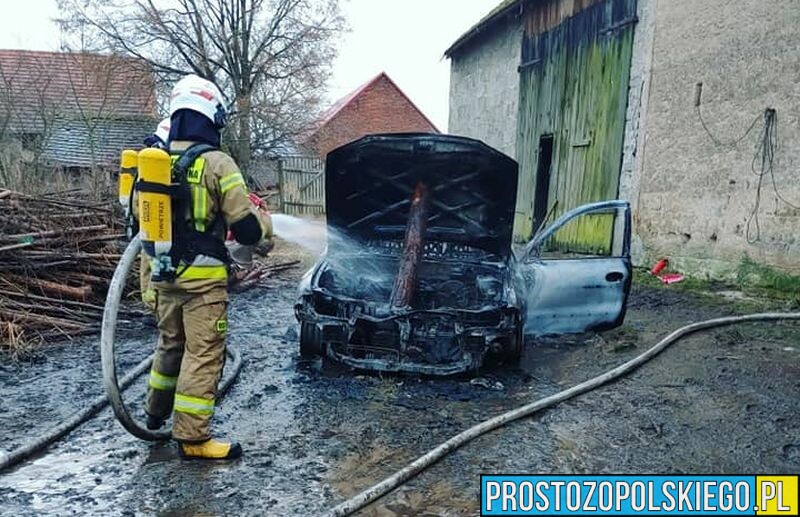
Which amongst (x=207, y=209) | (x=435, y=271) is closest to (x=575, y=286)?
(x=435, y=271)

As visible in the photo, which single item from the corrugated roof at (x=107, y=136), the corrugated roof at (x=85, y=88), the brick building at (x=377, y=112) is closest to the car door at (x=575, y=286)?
the corrugated roof at (x=85, y=88)

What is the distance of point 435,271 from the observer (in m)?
5.49

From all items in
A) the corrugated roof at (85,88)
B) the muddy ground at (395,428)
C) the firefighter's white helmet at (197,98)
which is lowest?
the muddy ground at (395,428)

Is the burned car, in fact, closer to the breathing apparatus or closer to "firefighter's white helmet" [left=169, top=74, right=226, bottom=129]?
the breathing apparatus

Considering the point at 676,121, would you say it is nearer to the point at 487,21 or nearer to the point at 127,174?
the point at 487,21

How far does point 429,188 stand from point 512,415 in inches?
95.3

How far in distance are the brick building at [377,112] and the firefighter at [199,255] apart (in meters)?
25.5

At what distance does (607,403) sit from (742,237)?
4455 millimetres

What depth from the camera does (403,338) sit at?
14.1ft

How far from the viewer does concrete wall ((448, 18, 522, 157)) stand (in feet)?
42.6

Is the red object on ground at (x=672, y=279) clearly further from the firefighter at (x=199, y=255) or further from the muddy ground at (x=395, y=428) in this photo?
Answer: the firefighter at (x=199, y=255)

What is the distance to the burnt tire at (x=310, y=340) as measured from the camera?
459 cm

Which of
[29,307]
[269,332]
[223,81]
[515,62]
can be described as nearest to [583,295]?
[269,332]

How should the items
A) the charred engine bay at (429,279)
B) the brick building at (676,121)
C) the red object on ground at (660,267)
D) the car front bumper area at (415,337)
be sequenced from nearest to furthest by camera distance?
the car front bumper area at (415,337) < the charred engine bay at (429,279) < the brick building at (676,121) < the red object on ground at (660,267)
